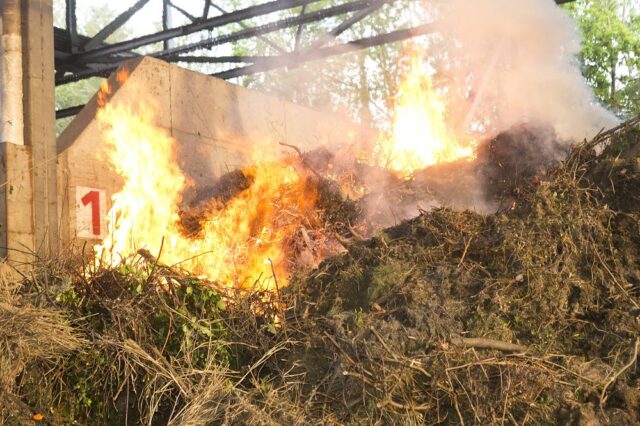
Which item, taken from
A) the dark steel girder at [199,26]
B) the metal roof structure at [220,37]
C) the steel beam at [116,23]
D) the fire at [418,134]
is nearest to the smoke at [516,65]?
the fire at [418,134]

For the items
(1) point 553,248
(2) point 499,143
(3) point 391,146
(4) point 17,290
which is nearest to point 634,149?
(1) point 553,248

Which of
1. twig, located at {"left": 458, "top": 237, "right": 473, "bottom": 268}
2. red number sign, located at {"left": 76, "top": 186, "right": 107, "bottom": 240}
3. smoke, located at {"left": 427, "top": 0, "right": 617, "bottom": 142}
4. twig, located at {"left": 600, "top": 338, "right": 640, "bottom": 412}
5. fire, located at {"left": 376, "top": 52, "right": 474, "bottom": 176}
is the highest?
smoke, located at {"left": 427, "top": 0, "right": 617, "bottom": 142}

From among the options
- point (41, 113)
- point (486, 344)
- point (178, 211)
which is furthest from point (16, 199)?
point (486, 344)

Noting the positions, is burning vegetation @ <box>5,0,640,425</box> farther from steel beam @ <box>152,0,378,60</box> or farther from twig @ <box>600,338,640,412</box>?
steel beam @ <box>152,0,378,60</box>

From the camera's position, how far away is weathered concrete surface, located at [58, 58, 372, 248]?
29.5 feet

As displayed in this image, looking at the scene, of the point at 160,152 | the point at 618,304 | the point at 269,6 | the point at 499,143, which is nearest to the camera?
the point at 618,304

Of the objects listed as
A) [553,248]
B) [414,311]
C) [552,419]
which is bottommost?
[552,419]

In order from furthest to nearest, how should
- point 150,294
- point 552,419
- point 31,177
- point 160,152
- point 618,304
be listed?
point 160,152 < point 31,177 < point 150,294 < point 618,304 < point 552,419

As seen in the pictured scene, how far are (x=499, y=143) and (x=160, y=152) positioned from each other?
4.70 m

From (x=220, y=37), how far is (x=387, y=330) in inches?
351

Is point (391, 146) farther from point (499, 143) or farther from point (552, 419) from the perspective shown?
point (552, 419)

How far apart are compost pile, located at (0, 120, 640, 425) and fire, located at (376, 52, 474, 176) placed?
2.96m

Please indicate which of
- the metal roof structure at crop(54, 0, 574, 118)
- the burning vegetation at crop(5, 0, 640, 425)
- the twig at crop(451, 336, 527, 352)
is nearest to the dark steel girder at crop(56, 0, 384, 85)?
the metal roof structure at crop(54, 0, 574, 118)

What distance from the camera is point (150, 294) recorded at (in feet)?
17.9
